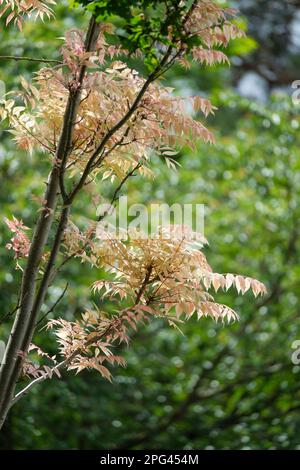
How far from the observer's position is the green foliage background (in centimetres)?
505

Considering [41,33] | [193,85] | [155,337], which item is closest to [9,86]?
[41,33]

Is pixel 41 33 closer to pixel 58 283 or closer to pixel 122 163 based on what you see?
pixel 58 283

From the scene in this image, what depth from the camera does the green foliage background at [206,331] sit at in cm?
505

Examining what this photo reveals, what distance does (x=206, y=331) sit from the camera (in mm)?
6250

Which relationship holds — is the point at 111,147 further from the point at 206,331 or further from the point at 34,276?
the point at 206,331

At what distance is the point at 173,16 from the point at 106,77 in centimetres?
29

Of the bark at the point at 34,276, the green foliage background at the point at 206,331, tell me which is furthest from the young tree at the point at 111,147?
the green foliage background at the point at 206,331

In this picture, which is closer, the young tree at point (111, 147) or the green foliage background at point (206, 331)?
the young tree at point (111, 147)

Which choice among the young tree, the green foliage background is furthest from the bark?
the green foliage background

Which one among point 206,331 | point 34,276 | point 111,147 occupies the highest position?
point 206,331

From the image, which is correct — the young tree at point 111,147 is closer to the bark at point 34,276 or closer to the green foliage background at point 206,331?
the bark at point 34,276

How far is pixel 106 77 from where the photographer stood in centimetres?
218

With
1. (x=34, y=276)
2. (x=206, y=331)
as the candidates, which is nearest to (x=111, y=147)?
(x=34, y=276)

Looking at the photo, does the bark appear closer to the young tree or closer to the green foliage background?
the young tree
